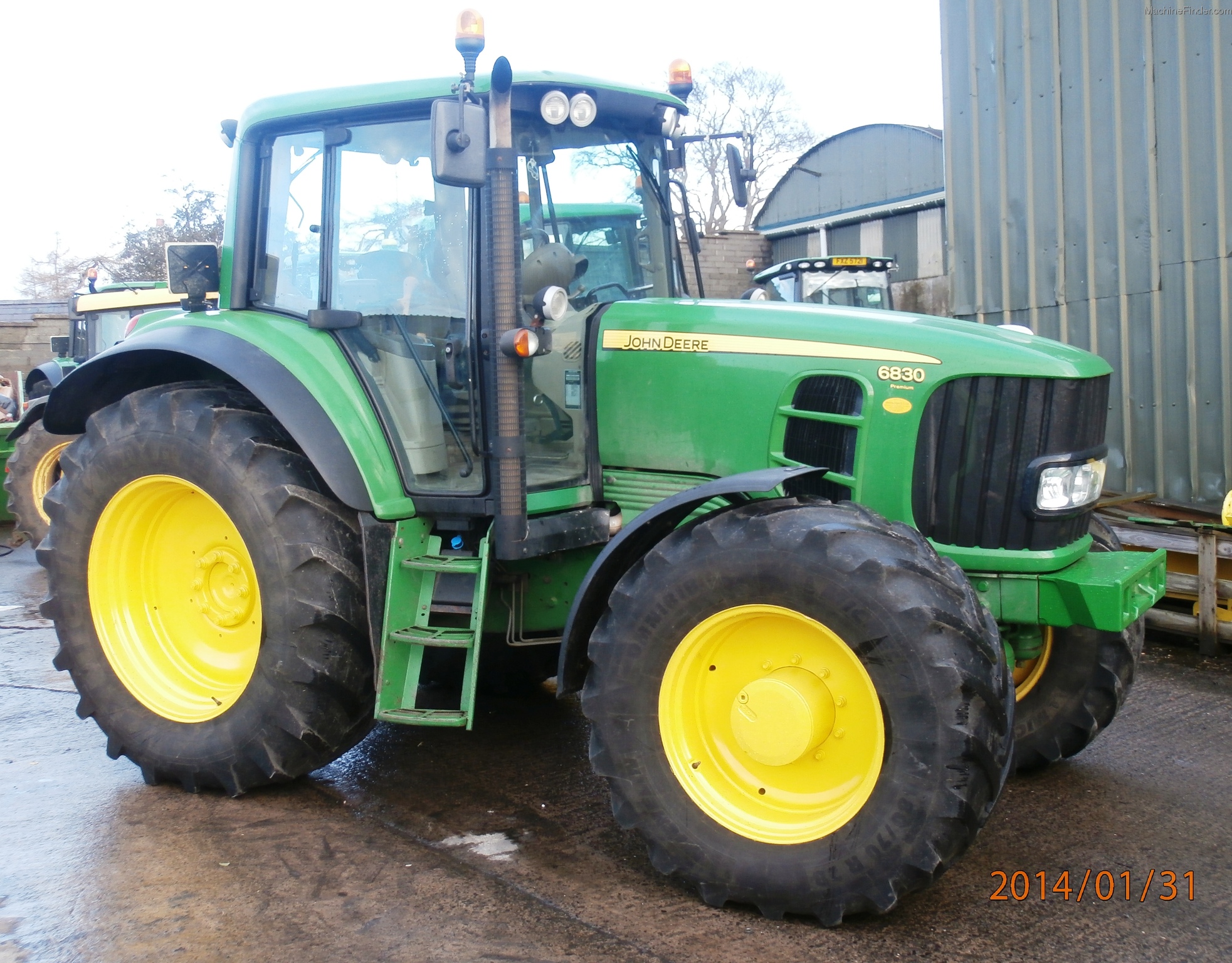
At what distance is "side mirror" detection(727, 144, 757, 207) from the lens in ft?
14.5

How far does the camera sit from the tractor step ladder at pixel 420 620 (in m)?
3.70

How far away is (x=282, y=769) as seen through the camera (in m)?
3.90

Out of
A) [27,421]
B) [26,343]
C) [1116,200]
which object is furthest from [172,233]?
[1116,200]

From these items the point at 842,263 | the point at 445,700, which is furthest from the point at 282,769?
the point at 842,263

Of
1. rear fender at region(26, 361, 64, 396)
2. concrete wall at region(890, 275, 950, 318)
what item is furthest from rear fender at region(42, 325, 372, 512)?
concrete wall at region(890, 275, 950, 318)

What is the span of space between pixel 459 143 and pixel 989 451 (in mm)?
1872

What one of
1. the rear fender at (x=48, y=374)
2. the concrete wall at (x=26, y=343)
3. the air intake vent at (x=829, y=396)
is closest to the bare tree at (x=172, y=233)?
the concrete wall at (x=26, y=343)

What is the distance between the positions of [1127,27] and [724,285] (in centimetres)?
1230

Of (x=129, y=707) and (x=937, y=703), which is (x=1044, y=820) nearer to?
(x=937, y=703)

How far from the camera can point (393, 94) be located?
3.88 m

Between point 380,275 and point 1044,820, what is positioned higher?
point 380,275

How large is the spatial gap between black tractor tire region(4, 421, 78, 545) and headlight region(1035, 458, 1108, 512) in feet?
27.3
